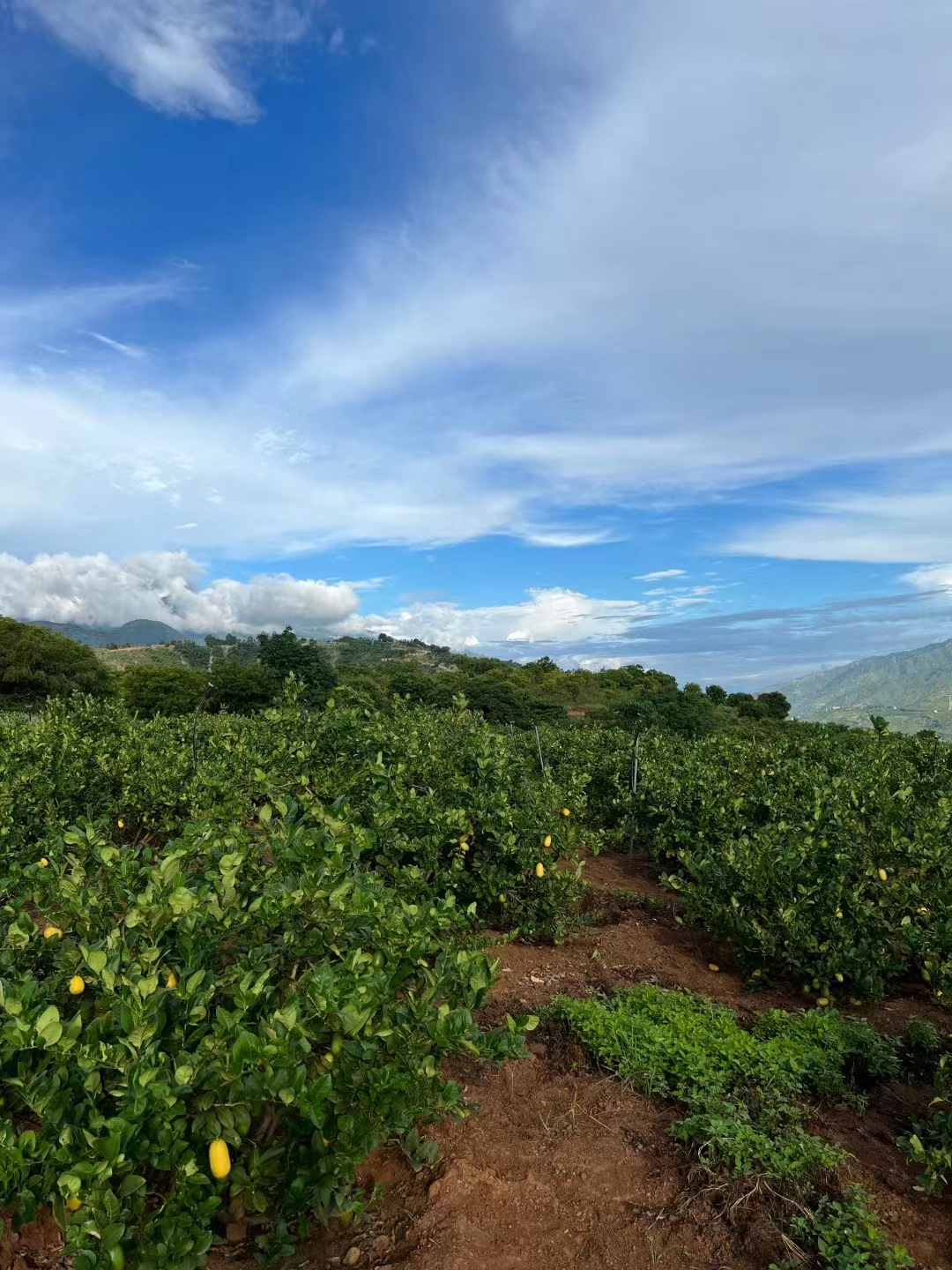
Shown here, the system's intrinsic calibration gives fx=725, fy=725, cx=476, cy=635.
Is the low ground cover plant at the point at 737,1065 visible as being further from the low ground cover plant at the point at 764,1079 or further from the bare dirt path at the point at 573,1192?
the bare dirt path at the point at 573,1192

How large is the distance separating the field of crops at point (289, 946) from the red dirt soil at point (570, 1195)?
190mm

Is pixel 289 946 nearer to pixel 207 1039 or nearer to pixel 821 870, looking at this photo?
pixel 207 1039

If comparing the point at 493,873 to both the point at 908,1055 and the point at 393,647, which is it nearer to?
the point at 908,1055

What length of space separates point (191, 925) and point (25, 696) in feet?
154

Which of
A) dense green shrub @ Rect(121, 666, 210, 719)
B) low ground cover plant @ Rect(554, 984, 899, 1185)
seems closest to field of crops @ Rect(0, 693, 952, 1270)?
low ground cover plant @ Rect(554, 984, 899, 1185)

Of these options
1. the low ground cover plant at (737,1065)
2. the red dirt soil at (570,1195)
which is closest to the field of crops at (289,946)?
the red dirt soil at (570,1195)

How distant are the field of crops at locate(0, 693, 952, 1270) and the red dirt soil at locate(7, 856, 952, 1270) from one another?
0.62 feet

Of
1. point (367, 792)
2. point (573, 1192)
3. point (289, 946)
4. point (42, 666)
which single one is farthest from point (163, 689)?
point (573, 1192)

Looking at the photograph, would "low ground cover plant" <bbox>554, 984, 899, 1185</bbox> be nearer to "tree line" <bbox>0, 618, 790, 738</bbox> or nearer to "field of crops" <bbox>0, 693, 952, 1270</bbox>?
"field of crops" <bbox>0, 693, 952, 1270</bbox>

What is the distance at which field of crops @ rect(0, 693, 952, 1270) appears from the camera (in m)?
2.28

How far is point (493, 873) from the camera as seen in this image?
600cm

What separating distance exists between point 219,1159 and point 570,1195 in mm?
1660

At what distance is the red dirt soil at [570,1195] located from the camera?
9.09ft

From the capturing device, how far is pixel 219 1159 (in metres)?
2.26
